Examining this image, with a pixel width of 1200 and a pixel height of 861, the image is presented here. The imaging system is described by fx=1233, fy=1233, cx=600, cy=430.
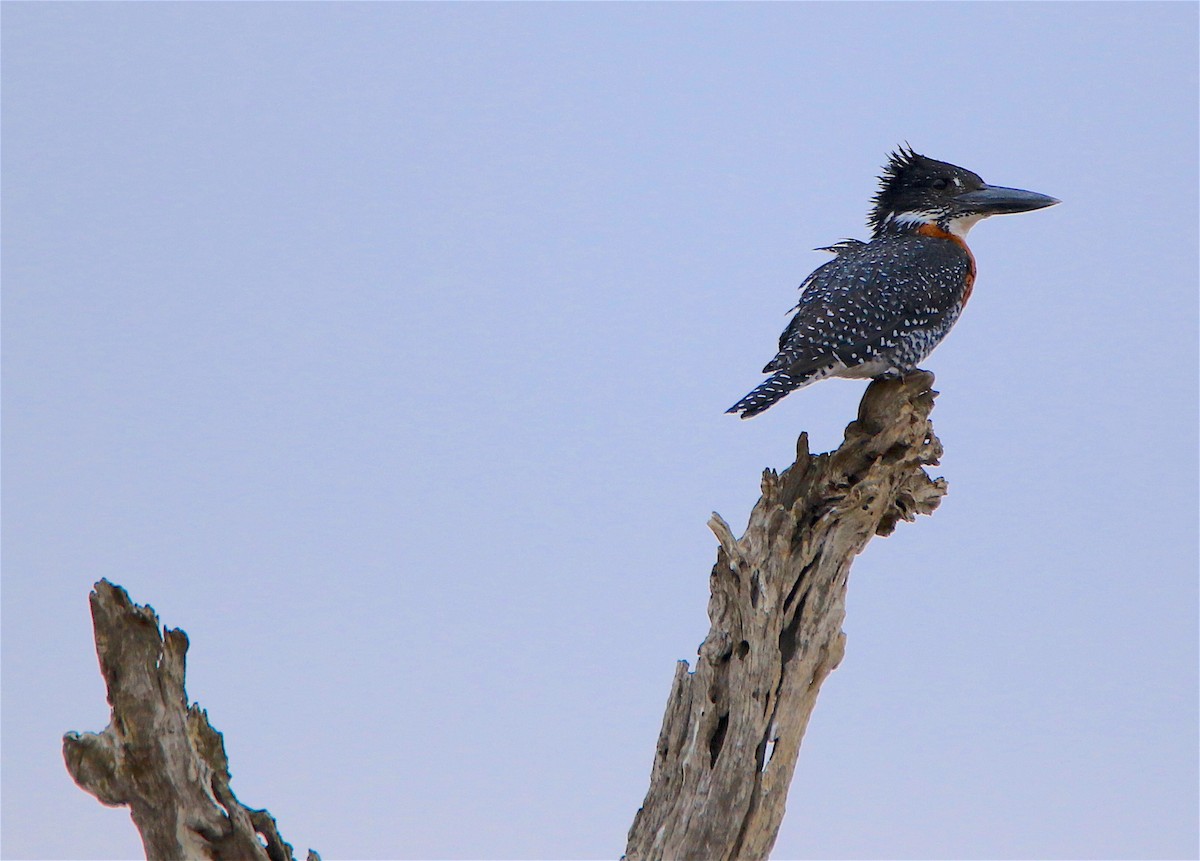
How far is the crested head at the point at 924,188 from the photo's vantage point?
744cm

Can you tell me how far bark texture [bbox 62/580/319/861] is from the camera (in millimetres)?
4523

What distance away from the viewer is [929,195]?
7.47 m

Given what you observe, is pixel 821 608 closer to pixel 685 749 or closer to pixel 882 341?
pixel 685 749

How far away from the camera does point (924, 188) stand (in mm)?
7500

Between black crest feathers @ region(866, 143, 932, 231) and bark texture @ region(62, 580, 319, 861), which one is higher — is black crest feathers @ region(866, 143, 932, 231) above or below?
above

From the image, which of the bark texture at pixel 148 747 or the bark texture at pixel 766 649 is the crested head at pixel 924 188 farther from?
the bark texture at pixel 148 747

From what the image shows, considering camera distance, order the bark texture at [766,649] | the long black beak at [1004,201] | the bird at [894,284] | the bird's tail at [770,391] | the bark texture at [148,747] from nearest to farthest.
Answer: the bark texture at [148,747] → the bark texture at [766,649] → the bird's tail at [770,391] → the bird at [894,284] → the long black beak at [1004,201]

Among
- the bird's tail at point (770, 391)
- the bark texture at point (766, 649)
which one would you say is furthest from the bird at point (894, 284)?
the bark texture at point (766, 649)

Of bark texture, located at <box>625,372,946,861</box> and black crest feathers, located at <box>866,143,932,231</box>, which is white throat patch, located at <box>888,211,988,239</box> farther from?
bark texture, located at <box>625,372,946,861</box>

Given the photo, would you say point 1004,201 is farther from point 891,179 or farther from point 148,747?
point 148,747

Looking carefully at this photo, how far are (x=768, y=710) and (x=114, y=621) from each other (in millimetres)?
2665

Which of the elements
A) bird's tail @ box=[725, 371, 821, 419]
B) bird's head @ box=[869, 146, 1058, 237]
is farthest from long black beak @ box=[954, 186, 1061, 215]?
bird's tail @ box=[725, 371, 821, 419]

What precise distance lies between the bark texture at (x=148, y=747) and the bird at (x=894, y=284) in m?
2.80

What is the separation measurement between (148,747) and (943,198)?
17.7 feet
